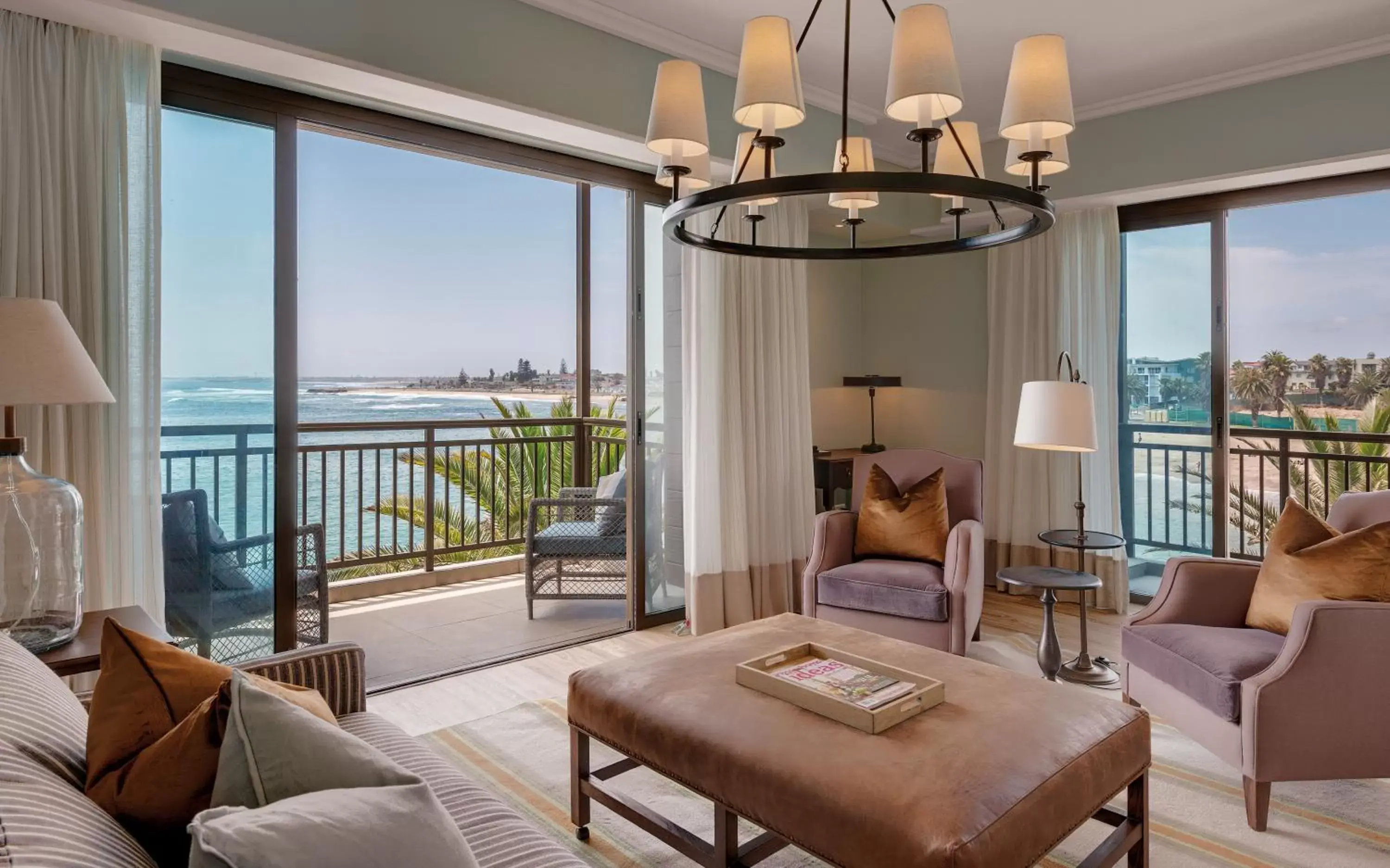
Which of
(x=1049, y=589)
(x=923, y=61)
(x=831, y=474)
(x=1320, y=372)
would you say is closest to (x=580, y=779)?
(x=923, y=61)

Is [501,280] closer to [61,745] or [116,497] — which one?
[116,497]

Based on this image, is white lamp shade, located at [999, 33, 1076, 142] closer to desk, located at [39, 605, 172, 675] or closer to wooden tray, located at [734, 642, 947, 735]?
wooden tray, located at [734, 642, 947, 735]

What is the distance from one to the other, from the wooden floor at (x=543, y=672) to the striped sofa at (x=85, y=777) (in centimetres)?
113

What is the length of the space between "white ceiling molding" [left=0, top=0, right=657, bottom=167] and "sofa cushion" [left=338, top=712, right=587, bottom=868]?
2.08m

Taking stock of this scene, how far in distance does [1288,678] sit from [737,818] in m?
1.55

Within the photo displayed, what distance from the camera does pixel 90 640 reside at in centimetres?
202

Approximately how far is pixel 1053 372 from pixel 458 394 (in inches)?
169

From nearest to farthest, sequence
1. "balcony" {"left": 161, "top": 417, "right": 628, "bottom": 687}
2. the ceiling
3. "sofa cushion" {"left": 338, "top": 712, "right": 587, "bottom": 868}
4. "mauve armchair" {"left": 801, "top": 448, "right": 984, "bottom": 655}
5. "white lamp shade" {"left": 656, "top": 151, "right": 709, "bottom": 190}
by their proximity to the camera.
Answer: "sofa cushion" {"left": 338, "top": 712, "right": 587, "bottom": 868}
"white lamp shade" {"left": 656, "top": 151, "right": 709, "bottom": 190}
"balcony" {"left": 161, "top": 417, "right": 628, "bottom": 687}
the ceiling
"mauve armchair" {"left": 801, "top": 448, "right": 984, "bottom": 655}

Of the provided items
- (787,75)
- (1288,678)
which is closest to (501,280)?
(787,75)

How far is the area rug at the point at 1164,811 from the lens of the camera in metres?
2.18

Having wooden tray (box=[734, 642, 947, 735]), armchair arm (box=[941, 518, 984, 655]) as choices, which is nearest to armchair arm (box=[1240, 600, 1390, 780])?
wooden tray (box=[734, 642, 947, 735])

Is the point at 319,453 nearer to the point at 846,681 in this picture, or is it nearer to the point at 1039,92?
the point at 846,681

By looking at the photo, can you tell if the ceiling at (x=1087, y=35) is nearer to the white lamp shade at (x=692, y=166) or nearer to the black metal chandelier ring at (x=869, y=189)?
the white lamp shade at (x=692, y=166)

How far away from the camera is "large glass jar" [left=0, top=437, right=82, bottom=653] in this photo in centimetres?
194
